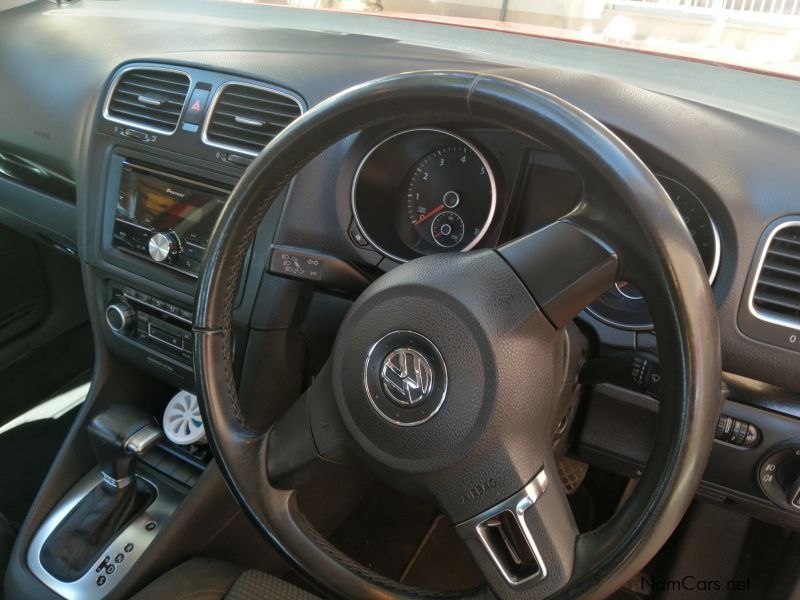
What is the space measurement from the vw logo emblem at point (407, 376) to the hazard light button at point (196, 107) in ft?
2.72

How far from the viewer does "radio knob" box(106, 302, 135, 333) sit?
5.38ft

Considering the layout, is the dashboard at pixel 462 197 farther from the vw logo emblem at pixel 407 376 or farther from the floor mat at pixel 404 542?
the floor mat at pixel 404 542

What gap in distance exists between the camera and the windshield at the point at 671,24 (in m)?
1.39

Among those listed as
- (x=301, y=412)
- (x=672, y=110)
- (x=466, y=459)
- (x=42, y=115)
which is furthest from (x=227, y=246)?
(x=42, y=115)

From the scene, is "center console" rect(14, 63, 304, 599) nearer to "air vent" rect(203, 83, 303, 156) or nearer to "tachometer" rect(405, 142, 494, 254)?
"air vent" rect(203, 83, 303, 156)

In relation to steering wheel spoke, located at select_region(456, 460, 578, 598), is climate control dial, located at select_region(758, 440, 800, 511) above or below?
below

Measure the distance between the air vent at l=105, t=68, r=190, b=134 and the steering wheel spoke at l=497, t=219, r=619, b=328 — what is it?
3.16ft

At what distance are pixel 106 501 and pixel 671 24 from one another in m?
1.49

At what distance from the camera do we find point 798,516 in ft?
4.05

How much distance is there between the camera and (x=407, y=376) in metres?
0.91

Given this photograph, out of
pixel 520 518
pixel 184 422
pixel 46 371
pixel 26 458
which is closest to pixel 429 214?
pixel 520 518

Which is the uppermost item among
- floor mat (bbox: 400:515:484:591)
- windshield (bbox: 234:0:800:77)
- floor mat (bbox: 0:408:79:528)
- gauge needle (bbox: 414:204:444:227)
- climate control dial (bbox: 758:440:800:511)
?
windshield (bbox: 234:0:800:77)

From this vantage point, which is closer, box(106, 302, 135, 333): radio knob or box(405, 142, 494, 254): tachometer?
box(405, 142, 494, 254): tachometer

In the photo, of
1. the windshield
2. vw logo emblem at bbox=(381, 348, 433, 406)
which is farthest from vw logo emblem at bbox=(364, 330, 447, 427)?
the windshield
